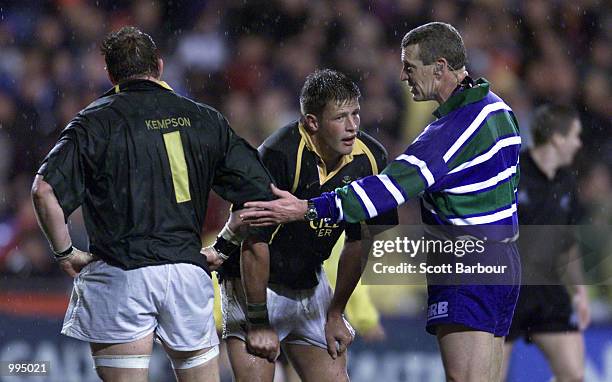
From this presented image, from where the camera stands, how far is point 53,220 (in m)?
4.37

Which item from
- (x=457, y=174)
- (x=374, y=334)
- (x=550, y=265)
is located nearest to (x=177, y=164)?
(x=457, y=174)

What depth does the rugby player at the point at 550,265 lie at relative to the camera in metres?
7.19

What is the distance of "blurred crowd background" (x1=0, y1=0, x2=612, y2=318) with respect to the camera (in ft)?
30.3

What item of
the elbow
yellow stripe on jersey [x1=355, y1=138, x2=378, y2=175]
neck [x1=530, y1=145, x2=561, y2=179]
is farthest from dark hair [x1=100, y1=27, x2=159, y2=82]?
neck [x1=530, y1=145, x2=561, y2=179]

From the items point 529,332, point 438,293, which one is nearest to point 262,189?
point 438,293

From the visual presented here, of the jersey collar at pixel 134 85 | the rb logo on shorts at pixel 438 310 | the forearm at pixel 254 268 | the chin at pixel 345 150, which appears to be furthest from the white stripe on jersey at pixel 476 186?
the jersey collar at pixel 134 85

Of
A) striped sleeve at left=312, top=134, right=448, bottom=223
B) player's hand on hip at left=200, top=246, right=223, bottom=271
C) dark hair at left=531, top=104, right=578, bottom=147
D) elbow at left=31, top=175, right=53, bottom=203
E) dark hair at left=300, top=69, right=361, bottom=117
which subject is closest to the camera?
elbow at left=31, top=175, right=53, bottom=203

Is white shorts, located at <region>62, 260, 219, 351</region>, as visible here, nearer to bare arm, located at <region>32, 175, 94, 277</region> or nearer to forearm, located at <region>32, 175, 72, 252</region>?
bare arm, located at <region>32, 175, 94, 277</region>

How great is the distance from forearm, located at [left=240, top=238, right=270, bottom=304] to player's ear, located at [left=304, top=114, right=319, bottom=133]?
0.61 m

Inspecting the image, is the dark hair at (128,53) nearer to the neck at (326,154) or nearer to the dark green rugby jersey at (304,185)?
the dark green rugby jersey at (304,185)

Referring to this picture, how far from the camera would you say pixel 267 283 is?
5.22 meters

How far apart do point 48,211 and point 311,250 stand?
1.44 metres

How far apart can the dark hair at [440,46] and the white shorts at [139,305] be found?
139 centimetres

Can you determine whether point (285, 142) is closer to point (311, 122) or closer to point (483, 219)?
point (311, 122)
